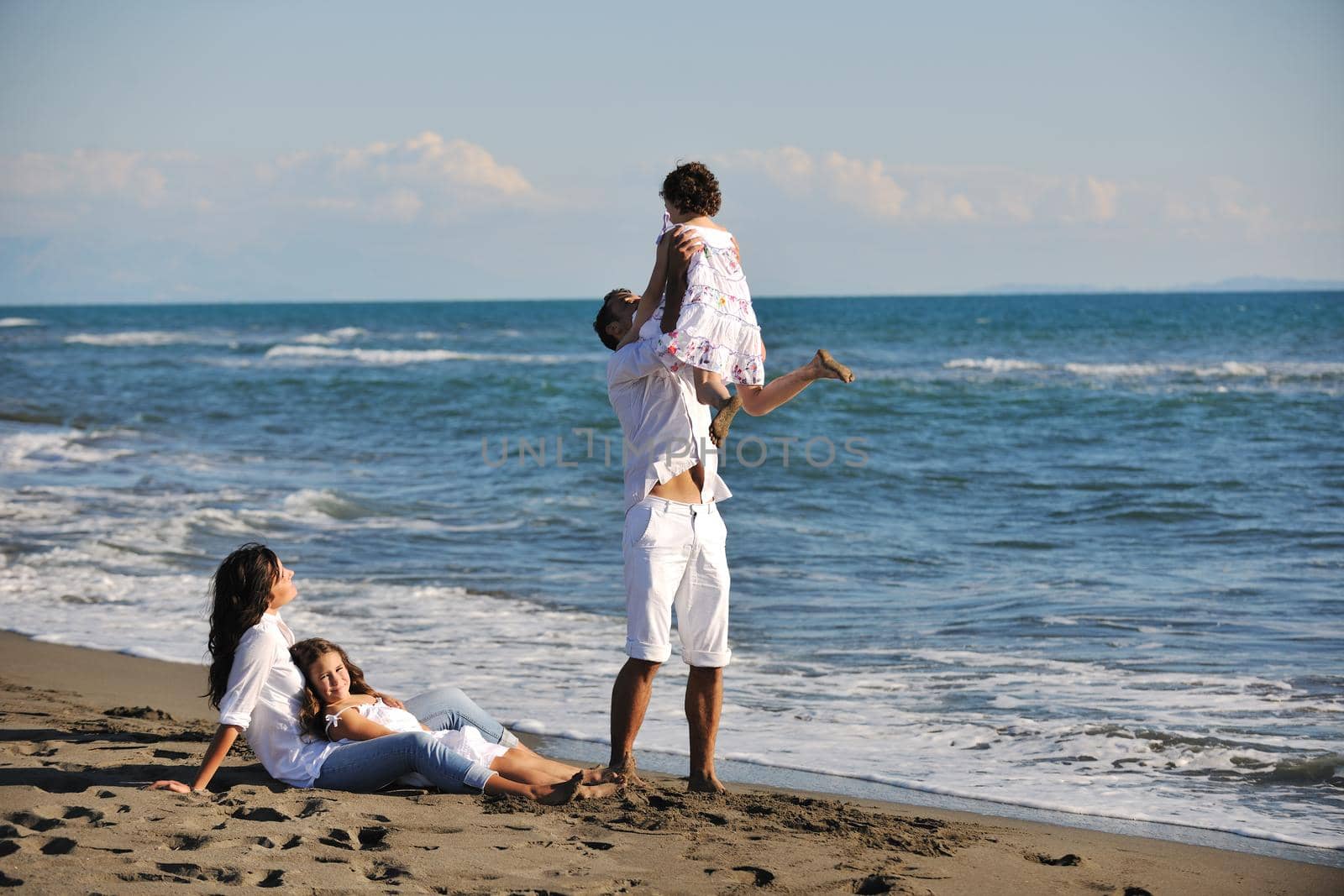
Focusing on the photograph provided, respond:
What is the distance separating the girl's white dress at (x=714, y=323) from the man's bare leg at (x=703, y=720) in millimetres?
1036

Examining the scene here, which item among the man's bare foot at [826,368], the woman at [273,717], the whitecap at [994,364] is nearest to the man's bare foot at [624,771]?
the woman at [273,717]

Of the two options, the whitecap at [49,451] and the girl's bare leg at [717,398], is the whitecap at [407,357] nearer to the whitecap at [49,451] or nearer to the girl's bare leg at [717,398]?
the whitecap at [49,451]

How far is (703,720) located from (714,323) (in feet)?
4.56

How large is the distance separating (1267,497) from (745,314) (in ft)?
31.8

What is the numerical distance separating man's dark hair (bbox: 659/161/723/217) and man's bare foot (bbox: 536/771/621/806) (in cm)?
191

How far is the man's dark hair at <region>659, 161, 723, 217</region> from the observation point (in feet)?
12.7

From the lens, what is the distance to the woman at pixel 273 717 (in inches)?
154

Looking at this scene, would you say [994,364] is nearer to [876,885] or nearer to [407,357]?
[407,357]

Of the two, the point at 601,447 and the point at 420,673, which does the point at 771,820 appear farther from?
the point at 601,447

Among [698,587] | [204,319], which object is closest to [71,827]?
[698,587]

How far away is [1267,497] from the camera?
11.7 m

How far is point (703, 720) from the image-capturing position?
415 centimetres

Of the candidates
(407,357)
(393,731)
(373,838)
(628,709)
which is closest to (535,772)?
(628,709)

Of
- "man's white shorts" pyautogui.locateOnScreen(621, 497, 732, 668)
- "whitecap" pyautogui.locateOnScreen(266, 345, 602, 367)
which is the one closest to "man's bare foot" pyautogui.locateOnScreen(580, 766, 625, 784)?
"man's white shorts" pyautogui.locateOnScreen(621, 497, 732, 668)
